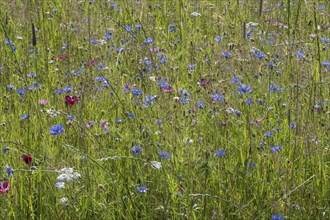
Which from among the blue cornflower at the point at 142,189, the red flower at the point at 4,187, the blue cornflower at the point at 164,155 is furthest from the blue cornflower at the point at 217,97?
the red flower at the point at 4,187

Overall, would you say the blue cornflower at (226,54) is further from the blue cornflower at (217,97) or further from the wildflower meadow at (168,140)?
the blue cornflower at (217,97)

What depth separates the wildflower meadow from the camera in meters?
2.02

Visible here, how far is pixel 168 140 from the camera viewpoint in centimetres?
226

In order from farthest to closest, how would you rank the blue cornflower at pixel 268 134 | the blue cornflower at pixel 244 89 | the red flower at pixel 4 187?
the blue cornflower at pixel 244 89 → the blue cornflower at pixel 268 134 → the red flower at pixel 4 187

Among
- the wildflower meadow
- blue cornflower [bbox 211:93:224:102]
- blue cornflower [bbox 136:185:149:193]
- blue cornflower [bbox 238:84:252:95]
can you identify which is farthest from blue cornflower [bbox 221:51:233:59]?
blue cornflower [bbox 136:185:149:193]

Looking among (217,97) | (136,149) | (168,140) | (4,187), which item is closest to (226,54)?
(217,97)

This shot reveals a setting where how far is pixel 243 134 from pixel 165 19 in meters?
1.95

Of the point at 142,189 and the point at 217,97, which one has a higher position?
the point at 217,97

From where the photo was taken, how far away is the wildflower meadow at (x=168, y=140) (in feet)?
6.64

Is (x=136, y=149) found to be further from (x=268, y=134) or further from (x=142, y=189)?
(x=268, y=134)

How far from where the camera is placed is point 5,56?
3.34 metres

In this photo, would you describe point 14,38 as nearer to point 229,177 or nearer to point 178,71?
point 178,71

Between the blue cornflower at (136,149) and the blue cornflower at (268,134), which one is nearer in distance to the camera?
the blue cornflower at (136,149)

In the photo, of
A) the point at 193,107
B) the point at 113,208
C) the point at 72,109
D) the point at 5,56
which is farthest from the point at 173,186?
the point at 5,56
